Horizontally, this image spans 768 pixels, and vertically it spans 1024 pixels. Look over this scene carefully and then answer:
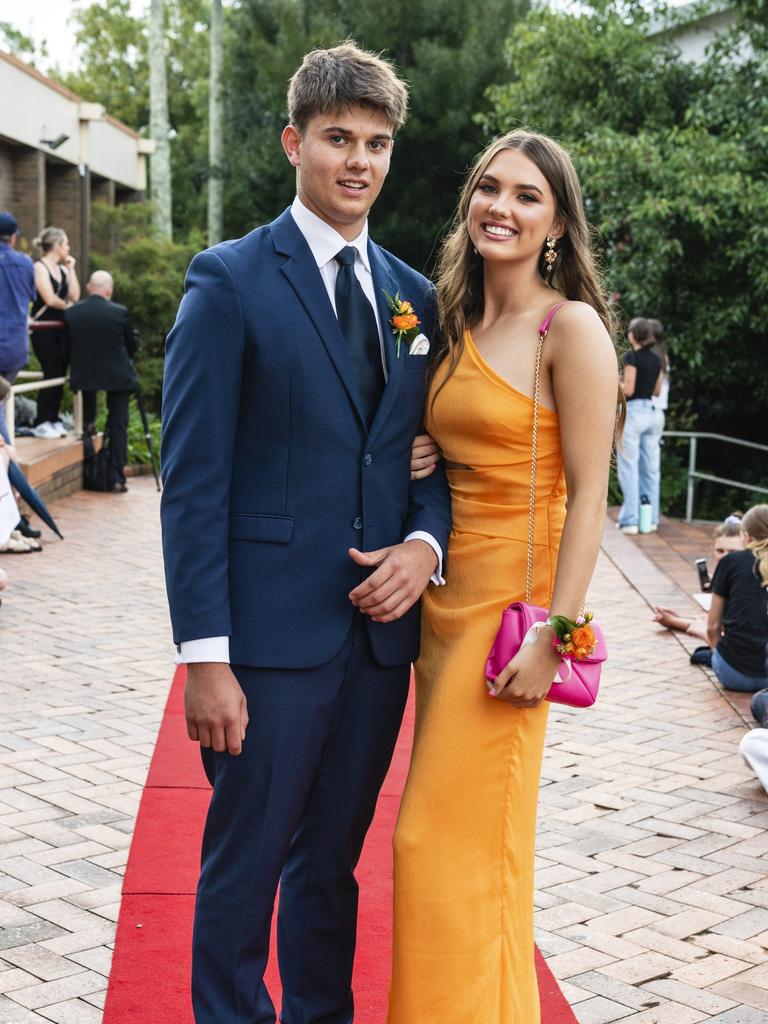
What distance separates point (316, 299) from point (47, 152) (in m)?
18.1

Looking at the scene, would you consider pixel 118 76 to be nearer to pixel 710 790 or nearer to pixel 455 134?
pixel 455 134

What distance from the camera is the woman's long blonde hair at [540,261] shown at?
2955mm

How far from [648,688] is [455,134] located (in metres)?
20.7

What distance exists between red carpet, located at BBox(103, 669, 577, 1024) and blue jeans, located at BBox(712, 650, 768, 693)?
2259mm

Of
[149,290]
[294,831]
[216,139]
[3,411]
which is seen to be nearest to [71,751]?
[294,831]

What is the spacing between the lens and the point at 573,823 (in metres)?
5.02

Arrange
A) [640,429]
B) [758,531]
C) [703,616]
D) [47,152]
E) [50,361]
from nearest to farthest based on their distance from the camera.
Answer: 1. [758,531]
2. [703,616]
3. [640,429]
4. [50,361]
5. [47,152]

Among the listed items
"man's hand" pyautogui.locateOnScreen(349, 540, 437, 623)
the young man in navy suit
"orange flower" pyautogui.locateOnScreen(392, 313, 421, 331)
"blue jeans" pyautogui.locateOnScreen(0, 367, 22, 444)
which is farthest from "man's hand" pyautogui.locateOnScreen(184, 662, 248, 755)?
"blue jeans" pyautogui.locateOnScreen(0, 367, 22, 444)

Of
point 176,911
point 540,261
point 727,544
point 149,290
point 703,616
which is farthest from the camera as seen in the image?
point 149,290

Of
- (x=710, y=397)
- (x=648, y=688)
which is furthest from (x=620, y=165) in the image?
(x=648, y=688)

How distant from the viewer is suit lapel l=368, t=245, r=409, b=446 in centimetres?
280

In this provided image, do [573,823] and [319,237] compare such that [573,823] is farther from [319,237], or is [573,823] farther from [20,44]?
[20,44]

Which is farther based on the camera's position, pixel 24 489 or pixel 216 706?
pixel 24 489

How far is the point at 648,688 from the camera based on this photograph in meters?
7.16
